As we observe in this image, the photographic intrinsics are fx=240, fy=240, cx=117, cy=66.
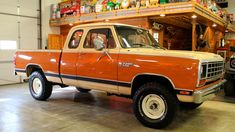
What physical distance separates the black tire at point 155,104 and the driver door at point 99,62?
0.64 m

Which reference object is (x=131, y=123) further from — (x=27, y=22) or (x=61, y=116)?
(x=27, y=22)

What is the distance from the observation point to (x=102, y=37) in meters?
5.43

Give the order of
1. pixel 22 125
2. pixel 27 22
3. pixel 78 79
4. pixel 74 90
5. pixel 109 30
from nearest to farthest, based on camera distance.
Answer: pixel 22 125, pixel 109 30, pixel 78 79, pixel 74 90, pixel 27 22

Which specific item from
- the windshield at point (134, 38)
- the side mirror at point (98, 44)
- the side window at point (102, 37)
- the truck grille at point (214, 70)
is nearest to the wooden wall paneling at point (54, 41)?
the side window at point (102, 37)

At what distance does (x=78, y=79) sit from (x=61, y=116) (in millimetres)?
939

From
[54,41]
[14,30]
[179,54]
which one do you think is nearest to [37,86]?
[179,54]

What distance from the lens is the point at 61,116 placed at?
535 cm

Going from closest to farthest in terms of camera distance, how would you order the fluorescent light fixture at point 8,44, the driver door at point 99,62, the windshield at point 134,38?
the driver door at point 99,62 → the windshield at point 134,38 → the fluorescent light fixture at point 8,44

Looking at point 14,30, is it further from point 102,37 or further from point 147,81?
point 147,81

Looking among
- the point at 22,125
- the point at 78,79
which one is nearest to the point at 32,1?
the point at 78,79

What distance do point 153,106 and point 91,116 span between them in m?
1.51

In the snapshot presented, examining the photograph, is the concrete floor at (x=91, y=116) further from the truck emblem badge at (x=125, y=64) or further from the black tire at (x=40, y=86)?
the truck emblem badge at (x=125, y=64)

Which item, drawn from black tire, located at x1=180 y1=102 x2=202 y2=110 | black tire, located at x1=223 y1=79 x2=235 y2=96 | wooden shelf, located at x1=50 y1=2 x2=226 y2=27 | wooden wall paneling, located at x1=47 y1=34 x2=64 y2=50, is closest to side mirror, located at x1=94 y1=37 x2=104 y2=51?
black tire, located at x1=180 y1=102 x2=202 y2=110

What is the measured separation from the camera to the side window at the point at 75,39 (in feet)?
19.3
